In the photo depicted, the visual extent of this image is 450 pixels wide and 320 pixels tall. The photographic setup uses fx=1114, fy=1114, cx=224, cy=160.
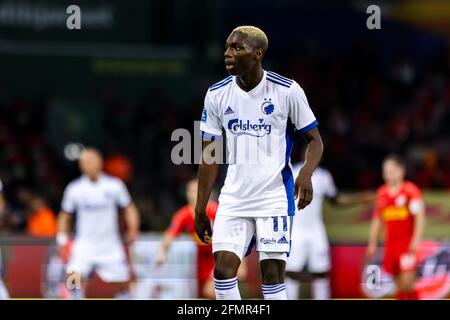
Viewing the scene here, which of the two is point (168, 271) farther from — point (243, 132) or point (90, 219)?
point (243, 132)

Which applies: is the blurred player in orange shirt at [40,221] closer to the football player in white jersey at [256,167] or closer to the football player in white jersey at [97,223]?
the football player in white jersey at [97,223]

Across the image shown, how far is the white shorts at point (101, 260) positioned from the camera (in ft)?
41.7

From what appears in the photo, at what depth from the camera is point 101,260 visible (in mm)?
12742

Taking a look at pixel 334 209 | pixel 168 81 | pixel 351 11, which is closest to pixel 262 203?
pixel 334 209

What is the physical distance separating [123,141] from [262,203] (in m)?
13.3

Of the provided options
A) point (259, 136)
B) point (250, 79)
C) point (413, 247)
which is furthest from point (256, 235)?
point (413, 247)

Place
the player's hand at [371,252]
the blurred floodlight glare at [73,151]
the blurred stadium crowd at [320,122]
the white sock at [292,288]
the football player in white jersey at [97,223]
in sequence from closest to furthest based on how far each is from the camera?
the white sock at [292,288], the football player in white jersey at [97,223], the player's hand at [371,252], the blurred stadium crowd at [320,122], the blurred floodlight glare at [73,151]

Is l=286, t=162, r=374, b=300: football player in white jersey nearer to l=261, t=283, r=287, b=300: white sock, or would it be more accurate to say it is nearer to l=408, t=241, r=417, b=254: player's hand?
l=408, t=241, r=417, b=254: player's hand

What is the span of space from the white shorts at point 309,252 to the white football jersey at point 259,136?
6517mm

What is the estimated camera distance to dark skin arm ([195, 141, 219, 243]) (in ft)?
22.9

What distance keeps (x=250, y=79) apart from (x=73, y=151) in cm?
1341

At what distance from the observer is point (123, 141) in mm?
20141

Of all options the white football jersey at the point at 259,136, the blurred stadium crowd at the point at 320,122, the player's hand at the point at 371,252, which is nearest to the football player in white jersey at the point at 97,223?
the player's hand at the point at 371,252

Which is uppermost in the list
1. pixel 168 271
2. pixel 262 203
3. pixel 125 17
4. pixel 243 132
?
pixel 125 17
